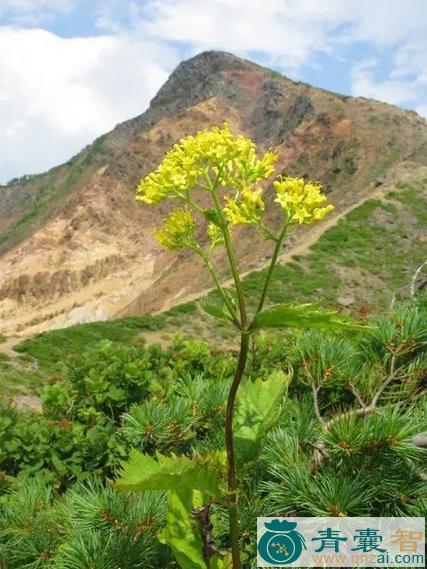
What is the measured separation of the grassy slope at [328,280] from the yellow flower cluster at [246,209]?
16.2m

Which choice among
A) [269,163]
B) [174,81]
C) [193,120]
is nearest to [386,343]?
[269,163]

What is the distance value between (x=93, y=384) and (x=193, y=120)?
7728 centimetres

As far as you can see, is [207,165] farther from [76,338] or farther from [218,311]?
[76,338]

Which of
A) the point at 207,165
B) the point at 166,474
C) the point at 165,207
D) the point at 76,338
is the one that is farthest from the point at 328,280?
the point at 165,207

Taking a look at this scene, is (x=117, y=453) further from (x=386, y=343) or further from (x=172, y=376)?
(x=386, y=343)

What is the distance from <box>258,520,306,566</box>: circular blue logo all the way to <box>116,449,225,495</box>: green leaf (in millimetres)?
544

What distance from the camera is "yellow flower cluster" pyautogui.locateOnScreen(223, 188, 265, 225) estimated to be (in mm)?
2297

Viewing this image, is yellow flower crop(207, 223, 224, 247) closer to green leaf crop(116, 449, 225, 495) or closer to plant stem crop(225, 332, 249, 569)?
plant stem crop(225, 332, 249, 569)

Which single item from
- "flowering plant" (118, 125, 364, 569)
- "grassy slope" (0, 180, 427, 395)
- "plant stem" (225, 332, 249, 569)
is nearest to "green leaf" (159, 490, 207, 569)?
"flowering plant" (118, 125, 364, 569)

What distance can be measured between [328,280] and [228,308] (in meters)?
23.4

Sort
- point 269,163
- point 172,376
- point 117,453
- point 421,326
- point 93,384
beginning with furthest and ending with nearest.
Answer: point 172,376, point 93,384, point 117,453, point 421,326, point 269,163

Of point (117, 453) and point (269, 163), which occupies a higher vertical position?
point (269, 163)

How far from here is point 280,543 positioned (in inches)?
93.4

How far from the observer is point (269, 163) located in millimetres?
2496
